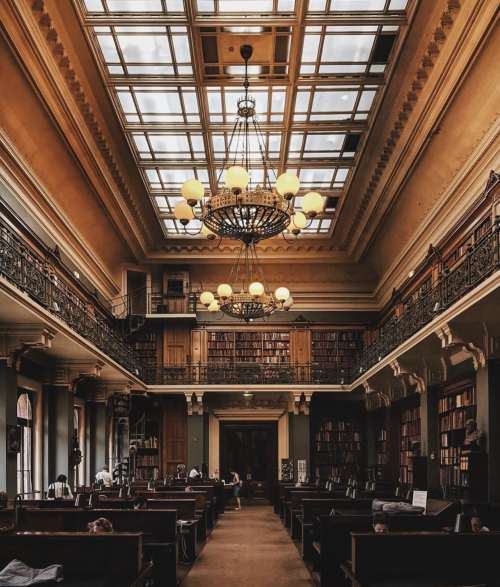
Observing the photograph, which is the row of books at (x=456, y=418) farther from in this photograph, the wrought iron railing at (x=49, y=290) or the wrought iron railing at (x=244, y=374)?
the wrought iron railing at (x=244, y=374)

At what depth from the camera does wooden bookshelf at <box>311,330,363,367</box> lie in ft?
63.0

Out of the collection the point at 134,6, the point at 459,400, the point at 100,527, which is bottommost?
the point at 100,527

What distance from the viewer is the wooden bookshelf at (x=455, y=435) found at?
10531mm

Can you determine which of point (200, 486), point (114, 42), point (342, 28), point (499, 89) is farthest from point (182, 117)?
point (200, 486)

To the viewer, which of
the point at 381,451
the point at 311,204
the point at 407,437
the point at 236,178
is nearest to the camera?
the point at 236,178

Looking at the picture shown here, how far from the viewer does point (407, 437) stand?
15.0 metres

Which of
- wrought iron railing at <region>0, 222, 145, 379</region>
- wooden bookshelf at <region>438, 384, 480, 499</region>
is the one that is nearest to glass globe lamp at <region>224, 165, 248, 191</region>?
wrought iron railing at <region>0, 222, 145, 379</region>

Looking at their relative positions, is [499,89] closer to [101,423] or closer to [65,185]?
[65,185]

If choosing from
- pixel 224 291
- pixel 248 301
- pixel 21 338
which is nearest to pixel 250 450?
pixel 248 301

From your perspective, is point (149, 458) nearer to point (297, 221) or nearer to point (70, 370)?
point (70, 370)

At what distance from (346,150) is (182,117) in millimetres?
3204

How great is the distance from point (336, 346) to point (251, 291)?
23.3 ft

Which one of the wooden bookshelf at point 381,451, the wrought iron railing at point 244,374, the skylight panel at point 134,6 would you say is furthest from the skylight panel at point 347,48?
the wrought iron railing at point 244,374

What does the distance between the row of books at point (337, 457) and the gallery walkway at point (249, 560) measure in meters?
5.50
